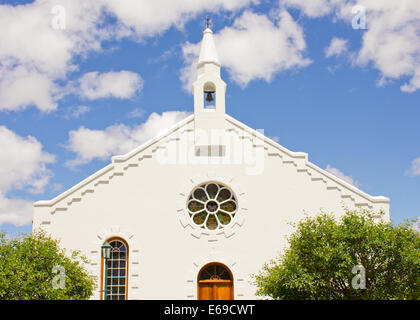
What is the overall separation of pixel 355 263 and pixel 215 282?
24.9 ft

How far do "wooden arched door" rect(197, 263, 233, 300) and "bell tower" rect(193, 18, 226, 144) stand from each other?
614cm

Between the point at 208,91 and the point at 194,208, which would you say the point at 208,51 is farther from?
the point at 194,208

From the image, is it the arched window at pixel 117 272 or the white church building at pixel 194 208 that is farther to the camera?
the white church building at pixel 194 208

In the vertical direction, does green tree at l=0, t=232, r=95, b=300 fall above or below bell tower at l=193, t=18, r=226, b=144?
below

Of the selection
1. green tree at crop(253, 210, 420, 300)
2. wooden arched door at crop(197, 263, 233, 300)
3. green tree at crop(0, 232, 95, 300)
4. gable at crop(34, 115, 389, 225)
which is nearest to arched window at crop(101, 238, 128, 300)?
green tree at crop(0, 232, 95, 300)

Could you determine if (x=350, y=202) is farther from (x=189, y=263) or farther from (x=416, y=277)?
(x=189, y=263)

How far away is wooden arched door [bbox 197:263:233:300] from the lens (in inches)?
810

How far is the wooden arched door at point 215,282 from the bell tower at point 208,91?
6143 millimetres

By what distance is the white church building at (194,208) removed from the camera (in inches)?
808

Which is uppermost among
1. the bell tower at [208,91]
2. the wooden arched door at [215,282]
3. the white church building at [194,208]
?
the bell tower at [208,91]

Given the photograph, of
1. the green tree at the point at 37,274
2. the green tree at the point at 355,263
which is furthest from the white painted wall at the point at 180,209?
the green tree at the point at 355,263

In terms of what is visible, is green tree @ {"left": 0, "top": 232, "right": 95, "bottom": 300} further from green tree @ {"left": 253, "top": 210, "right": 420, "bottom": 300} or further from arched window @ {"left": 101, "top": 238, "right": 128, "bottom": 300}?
green tree @ {"left": 253, "top": 210, "right": 420, "bottom": 300}

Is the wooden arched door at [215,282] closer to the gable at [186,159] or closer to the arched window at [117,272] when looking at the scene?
the arched window at [117,272]
